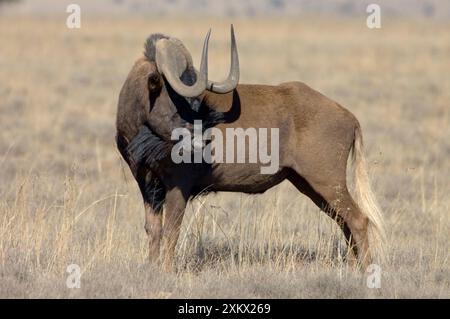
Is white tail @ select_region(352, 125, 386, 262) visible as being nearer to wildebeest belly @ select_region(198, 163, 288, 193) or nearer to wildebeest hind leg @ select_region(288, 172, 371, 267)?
wildebeest hind leg @ select_region(288, 172, 371, 267)

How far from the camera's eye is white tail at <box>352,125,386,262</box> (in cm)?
901

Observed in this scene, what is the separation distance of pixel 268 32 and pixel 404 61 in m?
16.9

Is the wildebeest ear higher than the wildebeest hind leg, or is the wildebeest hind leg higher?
the wildebeest ear

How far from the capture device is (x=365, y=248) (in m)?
8.86

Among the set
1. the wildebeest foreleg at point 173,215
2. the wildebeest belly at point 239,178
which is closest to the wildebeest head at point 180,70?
the wildebeest belly at point 239,178

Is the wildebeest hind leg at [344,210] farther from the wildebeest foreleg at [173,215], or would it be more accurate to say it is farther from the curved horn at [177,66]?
the curved horn at [177,66]

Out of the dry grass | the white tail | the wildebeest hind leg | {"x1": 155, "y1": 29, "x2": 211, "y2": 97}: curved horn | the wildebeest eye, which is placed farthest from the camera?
the white tail

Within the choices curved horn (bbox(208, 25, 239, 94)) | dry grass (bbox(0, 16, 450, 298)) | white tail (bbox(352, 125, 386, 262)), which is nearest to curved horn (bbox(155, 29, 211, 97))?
curved horn (bbox(208, 25, 239, 94))

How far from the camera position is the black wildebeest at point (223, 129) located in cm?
834

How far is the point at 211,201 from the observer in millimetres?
12219

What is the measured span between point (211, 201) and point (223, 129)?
3.70 m

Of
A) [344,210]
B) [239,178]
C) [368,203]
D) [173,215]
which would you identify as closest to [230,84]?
[239,178]

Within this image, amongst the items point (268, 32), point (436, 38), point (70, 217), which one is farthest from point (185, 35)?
point (70, 217)

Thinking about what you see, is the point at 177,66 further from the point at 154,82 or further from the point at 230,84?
the point at 230,84
